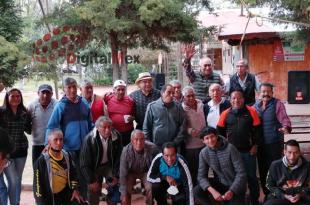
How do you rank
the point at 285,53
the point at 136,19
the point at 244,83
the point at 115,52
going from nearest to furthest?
the point at 244,83
the point at 136,19
the point at 115,52
the point at 285,53

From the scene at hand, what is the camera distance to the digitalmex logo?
301 inches

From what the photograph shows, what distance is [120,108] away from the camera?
607 cm

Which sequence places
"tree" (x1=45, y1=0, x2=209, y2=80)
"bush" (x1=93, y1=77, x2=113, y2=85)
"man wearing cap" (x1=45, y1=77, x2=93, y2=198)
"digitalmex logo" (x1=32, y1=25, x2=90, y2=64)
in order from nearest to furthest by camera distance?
"man wearing cap" (x1=45, y1=77, x2=93, y2=198), "tree" (x1=45, y1=0, x2=209, y2=80), "digitalmex logo" (x1=32, y1=25, x2=90, y2=64), "bush" (x1=93, y1=77, x2=113, y2=85)

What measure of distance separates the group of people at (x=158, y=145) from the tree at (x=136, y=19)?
4.24 ft

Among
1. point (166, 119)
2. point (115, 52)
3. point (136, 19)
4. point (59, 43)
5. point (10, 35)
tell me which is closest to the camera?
point (166, 119)

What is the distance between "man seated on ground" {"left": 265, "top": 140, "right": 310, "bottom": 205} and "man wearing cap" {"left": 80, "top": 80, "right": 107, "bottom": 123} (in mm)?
2404

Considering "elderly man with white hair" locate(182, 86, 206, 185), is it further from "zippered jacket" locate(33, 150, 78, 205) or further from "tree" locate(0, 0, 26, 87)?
"tree" locate(0, 0, 26, 87)

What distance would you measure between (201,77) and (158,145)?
1177 millimetres

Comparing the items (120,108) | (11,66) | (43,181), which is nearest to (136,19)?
(120,108)

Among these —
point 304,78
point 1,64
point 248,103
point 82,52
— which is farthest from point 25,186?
point 304,78

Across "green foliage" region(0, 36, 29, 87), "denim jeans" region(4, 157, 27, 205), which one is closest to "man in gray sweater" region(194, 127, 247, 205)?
"denim jeans" region(4, 157, 27, 205)

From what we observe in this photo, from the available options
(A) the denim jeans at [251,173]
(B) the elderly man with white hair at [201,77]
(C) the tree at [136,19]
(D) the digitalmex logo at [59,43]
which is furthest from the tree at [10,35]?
(A) the denim jeans at [251,173]

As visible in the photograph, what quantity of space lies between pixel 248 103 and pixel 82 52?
4172mm

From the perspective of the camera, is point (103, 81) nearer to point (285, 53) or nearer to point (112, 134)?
point (285, 53)
